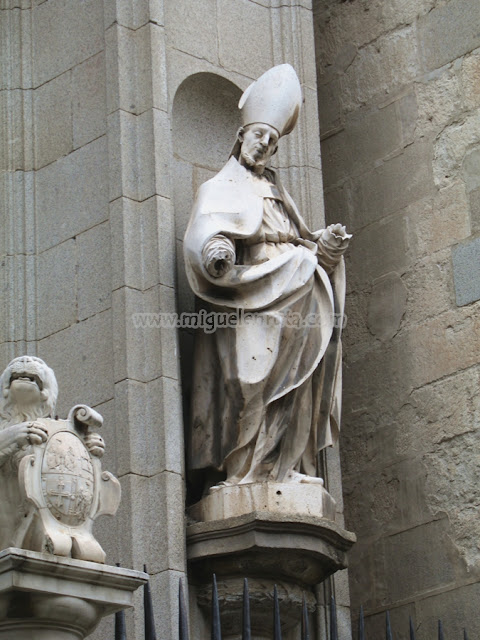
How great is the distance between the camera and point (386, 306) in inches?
375

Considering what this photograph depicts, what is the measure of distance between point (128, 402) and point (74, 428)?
133 centimetres

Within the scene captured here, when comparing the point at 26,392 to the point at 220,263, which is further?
the point at 220,263

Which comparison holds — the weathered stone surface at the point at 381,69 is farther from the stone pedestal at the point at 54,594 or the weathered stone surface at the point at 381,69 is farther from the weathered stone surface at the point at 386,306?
the stone pedestal at the point at 54,594

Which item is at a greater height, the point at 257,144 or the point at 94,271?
the point at 257,144

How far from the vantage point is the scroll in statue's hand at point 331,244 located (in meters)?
8.67

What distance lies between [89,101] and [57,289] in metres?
0.92

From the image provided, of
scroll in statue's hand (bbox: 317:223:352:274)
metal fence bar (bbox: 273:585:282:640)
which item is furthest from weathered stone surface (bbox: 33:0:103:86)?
metal fence bar (bbox: 273:585:282:640)

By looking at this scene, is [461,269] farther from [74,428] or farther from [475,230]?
[74,428]

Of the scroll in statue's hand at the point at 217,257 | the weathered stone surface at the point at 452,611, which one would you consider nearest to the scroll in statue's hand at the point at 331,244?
the scroll in statue's hand at the point at 217,257

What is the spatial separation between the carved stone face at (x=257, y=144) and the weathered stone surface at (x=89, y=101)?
0.68 meters

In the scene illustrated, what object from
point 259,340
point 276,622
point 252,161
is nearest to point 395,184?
point 252,161

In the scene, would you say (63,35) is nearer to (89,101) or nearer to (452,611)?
(89,101)

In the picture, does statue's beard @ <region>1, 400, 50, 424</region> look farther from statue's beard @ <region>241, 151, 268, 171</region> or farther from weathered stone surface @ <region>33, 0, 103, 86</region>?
weathered stone surface @ <region>33, 0, 103, 86</region>

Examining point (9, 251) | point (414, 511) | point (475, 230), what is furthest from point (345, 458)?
point (9, 251)
